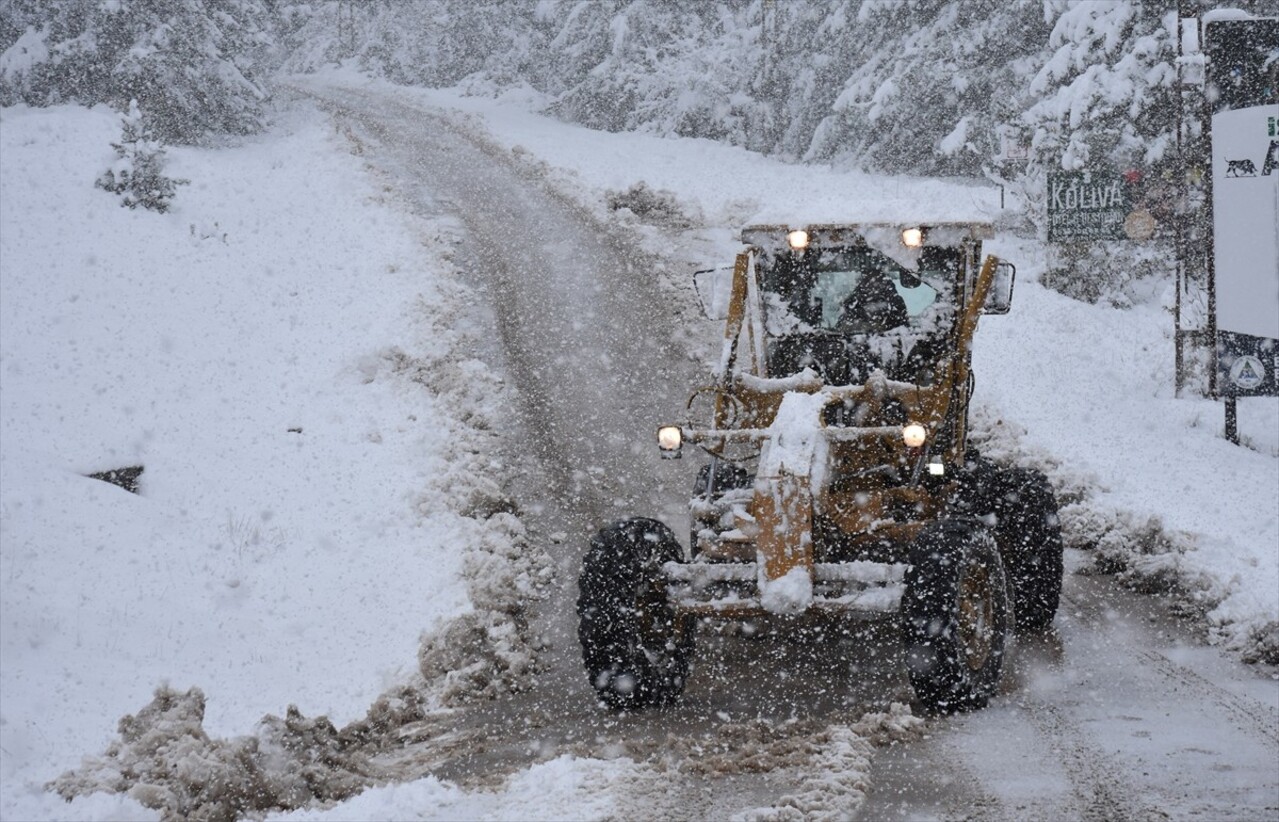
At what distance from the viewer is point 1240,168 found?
35.9ft

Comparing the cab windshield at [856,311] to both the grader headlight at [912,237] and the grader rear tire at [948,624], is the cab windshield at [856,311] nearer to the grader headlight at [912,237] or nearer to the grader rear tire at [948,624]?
the grader headlight at [912,237]

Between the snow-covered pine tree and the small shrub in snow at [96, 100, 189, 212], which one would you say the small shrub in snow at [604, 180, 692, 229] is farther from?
the snow-covered pine tree

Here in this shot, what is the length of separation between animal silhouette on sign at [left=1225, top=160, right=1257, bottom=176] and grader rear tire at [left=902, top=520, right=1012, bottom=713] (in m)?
6.93

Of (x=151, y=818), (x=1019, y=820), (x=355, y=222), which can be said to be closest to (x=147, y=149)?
(x=355, y=222)

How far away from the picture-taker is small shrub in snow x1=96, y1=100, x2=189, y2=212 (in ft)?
63.1

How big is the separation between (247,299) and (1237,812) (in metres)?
14.2

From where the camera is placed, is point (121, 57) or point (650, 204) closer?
point (650, 204)

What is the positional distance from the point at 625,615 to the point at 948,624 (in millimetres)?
1573

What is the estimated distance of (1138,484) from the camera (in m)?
9.59

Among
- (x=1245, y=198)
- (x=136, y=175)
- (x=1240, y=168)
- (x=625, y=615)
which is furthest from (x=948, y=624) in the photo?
(x=136, y=175)

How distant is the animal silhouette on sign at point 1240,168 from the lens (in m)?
10.8

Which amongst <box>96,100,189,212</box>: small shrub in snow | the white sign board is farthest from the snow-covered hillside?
the white sign board

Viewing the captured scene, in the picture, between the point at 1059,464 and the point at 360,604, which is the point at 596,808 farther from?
the point at 1059,464

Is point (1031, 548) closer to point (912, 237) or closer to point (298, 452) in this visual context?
point (912, 237)
